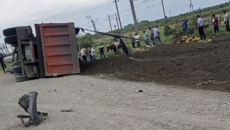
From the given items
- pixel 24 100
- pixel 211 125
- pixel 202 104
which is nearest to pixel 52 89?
pixel 24 100

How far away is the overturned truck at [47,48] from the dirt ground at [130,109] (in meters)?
4.34

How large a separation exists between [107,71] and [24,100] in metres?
7.34

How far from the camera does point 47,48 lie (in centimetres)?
1430

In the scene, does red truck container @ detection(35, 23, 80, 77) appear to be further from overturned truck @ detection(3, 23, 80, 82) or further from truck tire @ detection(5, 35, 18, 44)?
truck tire @ detection(5, 35, 18, 44)

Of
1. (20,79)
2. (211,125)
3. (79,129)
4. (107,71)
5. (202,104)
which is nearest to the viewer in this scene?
(211,125)

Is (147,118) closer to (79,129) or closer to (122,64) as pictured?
(79,129)

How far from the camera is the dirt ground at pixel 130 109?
5441mm

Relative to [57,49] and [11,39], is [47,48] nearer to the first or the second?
[57,49]

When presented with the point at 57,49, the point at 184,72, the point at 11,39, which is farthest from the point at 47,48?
the point at 184,72

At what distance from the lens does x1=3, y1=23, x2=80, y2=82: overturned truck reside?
1431 centimetres

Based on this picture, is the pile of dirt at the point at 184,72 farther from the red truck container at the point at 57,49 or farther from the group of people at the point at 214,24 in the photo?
the group of people at the point at 214,24

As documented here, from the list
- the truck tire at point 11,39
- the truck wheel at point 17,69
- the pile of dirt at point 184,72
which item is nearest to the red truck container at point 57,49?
the pile of dirt at point 184,72

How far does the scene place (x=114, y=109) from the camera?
6.90 m

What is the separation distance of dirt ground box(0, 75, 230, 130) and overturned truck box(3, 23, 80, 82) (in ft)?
14.2
